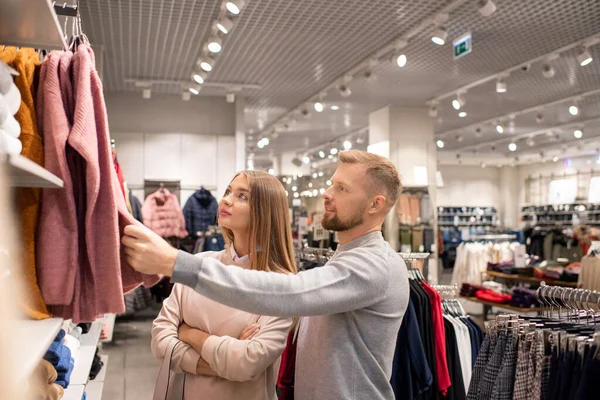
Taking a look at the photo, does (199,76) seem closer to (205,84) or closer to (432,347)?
(205,84)

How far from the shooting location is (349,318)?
1.89 m

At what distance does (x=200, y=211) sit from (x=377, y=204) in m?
6.94

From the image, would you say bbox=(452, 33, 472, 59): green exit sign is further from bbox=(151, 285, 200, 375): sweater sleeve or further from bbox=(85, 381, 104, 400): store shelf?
bbox=(151, 285, 200, 375): sweater sleeve

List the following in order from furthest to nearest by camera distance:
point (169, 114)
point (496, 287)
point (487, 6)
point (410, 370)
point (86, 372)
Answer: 1. point (169, 114)
2. point (496, 287)
3. point (487, 6)
4. point (86, 372)
5. point (410, 370)

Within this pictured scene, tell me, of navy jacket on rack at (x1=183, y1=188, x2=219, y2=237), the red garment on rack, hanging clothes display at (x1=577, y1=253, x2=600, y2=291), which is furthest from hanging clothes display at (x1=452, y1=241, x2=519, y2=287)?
the red garment on rack

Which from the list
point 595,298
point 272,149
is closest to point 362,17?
point 595,298

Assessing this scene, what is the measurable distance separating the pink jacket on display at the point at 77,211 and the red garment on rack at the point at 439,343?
85.4 inches

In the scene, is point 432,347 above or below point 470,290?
above

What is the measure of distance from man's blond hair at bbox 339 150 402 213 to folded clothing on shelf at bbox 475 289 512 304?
5095mm

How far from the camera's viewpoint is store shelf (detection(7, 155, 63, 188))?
Answer: 0.99 m

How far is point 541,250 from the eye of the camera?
14.1 metres

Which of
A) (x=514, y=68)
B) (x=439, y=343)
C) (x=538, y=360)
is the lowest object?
(x=439, y=343)

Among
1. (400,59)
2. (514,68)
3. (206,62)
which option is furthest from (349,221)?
(514,68)

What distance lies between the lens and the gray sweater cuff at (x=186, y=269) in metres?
1.36
